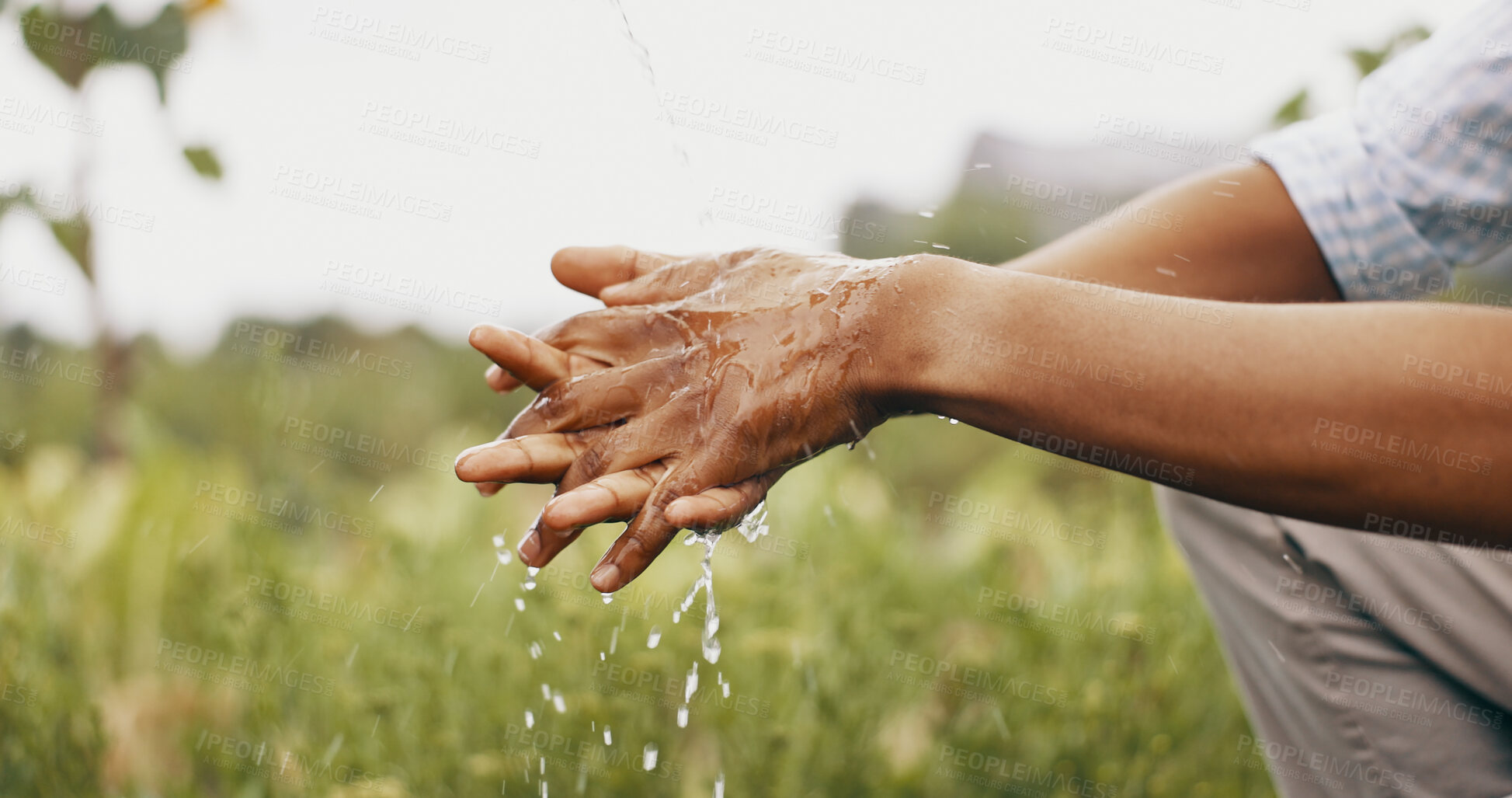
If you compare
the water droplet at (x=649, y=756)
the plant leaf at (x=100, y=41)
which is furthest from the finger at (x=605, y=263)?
the plant leaf at (x=100, y=41)

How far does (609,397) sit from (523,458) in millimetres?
159

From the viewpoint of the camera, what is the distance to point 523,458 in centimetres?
126

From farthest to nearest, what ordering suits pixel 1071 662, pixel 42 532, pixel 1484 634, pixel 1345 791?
1. pixel 42 532
2. pixel 1071 662
3. pixel 1345 791
4. pixel 1484 634

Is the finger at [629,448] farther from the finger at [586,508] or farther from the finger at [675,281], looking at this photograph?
the finger at [675,281]

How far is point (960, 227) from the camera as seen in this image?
20.3 ft

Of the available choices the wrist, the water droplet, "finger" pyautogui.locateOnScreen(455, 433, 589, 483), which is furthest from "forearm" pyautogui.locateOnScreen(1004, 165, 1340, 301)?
the water droplet

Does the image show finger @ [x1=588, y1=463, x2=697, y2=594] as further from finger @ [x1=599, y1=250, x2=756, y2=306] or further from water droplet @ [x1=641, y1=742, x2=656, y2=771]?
water droplet @ [x1=641, y1=742, x2=656, y2=771]

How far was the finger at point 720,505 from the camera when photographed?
115 cm

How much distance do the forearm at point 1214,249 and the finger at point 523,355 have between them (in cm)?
84

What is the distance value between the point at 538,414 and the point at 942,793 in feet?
3.97

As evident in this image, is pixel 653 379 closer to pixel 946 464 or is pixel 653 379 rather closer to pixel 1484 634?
pixel 1484 634

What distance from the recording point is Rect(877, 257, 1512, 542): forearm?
3.26ft

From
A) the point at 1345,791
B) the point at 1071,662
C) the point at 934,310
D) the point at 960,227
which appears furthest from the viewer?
the point at 960,227

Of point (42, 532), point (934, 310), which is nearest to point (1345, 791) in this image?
point (934, 310)
